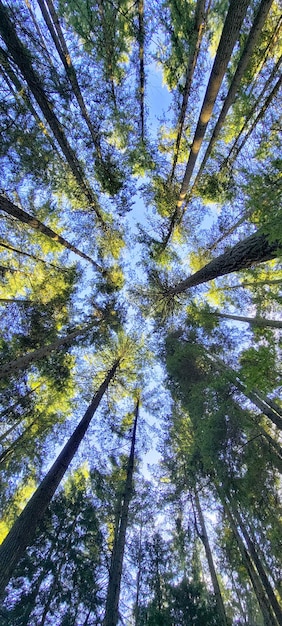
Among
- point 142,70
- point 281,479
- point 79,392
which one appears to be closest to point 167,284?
point 79,392

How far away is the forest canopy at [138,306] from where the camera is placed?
17.7ft

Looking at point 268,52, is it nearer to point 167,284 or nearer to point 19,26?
point 19,26

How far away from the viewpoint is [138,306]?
12.6 m

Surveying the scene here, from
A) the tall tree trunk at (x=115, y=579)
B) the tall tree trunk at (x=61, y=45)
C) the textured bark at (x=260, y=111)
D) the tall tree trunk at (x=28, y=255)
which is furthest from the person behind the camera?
the tall tree trunk at (x=28, y=255)

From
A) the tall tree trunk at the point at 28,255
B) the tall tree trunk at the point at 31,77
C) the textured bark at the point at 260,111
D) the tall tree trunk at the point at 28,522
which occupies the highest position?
the tall tree trunk at the point at 28,255

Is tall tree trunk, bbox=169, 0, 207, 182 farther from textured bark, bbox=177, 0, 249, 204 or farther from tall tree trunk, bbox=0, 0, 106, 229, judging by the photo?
tall tree trunk, bbox=0, 0, 106, 229

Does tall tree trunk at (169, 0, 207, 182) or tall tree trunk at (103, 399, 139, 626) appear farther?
tall tree trunk at (103, 399, 139, 626)

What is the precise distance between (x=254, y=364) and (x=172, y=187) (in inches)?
302

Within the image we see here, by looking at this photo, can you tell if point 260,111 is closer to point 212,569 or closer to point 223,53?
point 223,53

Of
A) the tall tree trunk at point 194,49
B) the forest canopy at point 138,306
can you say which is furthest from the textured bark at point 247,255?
the tall tree trunk at point 194,49

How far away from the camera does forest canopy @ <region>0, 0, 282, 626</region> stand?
17.7 feet

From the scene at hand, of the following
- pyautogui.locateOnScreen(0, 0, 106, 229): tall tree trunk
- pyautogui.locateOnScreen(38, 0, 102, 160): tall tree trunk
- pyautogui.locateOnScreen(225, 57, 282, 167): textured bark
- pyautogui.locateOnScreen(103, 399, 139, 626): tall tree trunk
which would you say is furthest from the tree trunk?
pyautogui.locateOnScreen(103, 399, 139, 626): tall tree trunk

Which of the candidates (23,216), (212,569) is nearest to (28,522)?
(212,569)

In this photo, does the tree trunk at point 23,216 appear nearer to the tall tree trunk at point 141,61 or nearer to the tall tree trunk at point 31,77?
the tall tree trunk at point 31,77
